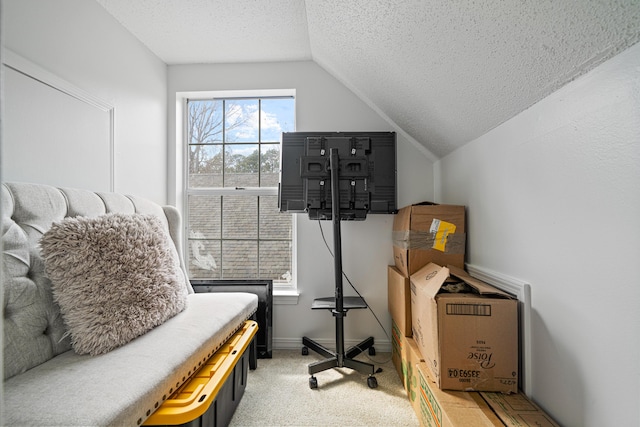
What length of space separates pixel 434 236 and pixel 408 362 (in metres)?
0.71

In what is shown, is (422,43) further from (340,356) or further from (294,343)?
(294,343)

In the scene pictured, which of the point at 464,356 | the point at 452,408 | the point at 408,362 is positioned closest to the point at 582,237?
the point at 464,356

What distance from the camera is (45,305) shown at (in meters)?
1.05

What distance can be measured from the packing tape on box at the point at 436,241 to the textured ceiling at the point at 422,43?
0.57m

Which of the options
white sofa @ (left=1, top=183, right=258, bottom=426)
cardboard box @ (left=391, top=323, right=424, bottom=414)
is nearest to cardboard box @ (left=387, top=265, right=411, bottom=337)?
cardboard box @ (left=391, top=323, right=424, bottom=414)

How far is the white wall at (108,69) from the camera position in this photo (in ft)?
4.52

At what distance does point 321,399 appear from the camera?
164 centimetres

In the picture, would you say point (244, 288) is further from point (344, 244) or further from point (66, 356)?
point (66, 356)

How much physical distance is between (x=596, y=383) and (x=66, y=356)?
5.62ft

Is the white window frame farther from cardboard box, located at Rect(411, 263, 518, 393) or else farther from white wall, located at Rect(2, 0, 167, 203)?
cardboard box, located at Rect(411, 263, 518, 393)

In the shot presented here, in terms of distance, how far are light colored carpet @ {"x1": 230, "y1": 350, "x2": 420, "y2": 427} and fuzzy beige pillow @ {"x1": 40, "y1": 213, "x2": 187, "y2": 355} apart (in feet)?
2.42

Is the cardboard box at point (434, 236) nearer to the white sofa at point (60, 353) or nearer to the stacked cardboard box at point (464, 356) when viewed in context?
the stacked cardboard box at point (464, 356)

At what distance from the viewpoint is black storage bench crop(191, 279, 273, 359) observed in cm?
211

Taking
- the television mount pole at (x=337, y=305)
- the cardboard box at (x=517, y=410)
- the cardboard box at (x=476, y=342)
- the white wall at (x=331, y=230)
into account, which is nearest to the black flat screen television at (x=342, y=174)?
the television mount pole at (x=337, y=305)
